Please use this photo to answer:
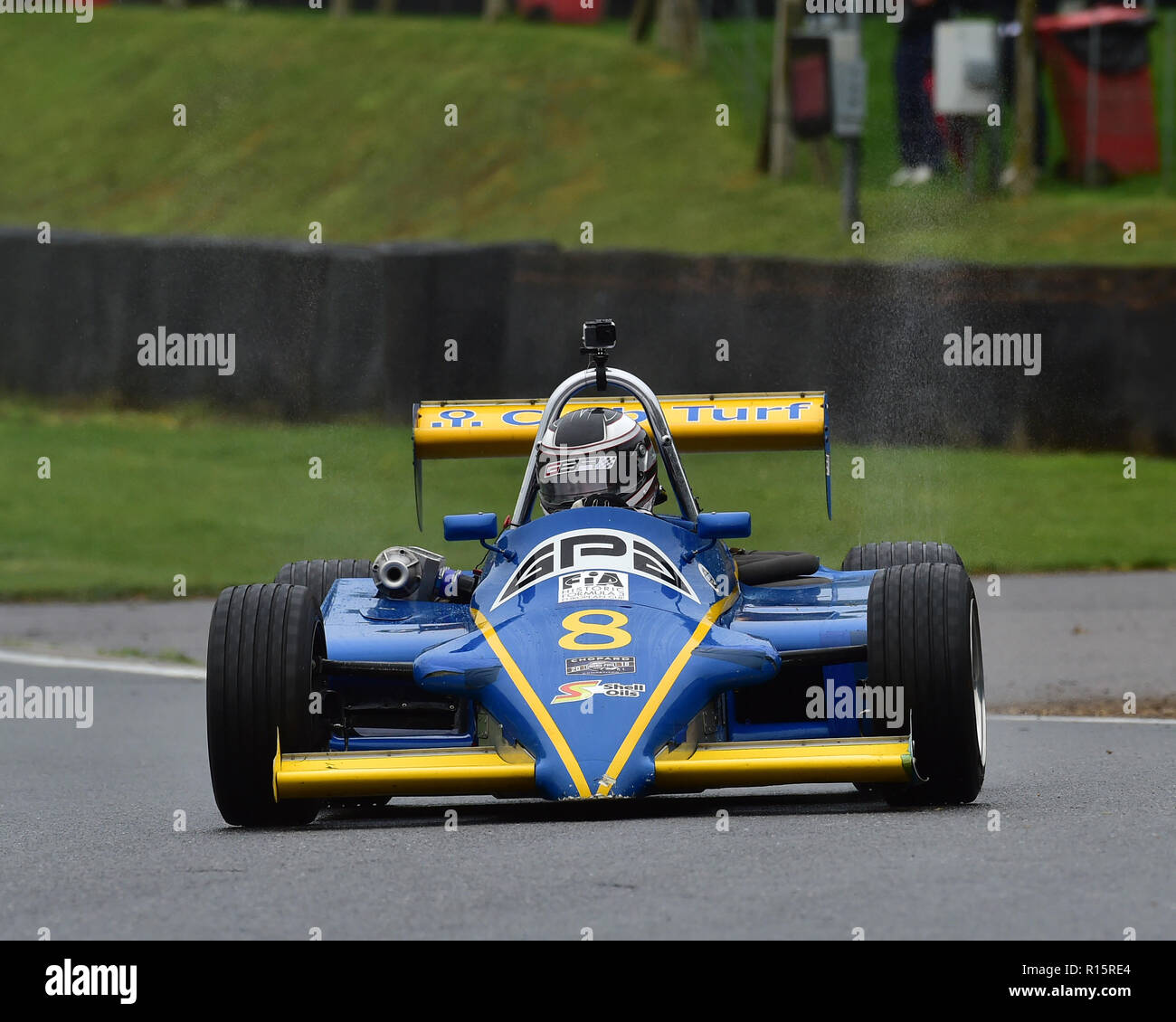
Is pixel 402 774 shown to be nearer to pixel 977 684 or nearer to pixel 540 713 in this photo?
pixel 540 713

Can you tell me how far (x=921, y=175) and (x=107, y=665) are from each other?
52.2 feet

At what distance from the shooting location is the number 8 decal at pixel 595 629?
23.9 feet

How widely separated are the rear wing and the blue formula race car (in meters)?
0.63

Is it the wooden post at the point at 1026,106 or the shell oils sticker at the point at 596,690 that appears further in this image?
the wooden post at the point at 1026,106

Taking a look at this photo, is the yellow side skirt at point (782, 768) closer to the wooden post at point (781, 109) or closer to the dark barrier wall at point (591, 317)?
the dark barrier wall at point (591, 317)

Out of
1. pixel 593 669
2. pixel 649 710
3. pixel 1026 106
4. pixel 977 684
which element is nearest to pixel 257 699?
pixel 593 669

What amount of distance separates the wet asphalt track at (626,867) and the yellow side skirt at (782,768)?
13 cm

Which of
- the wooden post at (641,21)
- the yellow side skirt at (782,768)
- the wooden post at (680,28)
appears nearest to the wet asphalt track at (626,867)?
the yellow side skirt at (782,768)

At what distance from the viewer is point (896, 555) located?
31.3 ft

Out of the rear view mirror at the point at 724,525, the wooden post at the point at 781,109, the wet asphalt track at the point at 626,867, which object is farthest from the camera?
the wooden post at the point at 781,109

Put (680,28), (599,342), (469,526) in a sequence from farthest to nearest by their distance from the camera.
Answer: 1. (680,28)
2. (599,342)
3. (469,526)
